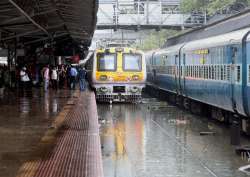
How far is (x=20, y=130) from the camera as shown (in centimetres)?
1179

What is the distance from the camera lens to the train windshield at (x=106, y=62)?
30281mm

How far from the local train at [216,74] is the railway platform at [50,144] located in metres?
3.93

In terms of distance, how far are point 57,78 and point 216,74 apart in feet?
49.9

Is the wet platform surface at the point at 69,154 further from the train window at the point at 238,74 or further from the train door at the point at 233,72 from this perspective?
the train door at the point at 233,72

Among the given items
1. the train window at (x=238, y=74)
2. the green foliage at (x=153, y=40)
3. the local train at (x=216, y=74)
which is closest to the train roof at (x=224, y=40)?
the local train at (x=216, y=74)

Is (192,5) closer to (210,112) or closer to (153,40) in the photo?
(153,40)

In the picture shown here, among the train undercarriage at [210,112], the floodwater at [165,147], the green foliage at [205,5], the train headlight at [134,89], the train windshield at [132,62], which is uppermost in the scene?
the green foliage at [205,5]

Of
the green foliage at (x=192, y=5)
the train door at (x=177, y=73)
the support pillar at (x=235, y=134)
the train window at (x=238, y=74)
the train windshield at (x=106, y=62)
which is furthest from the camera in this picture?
the green foliage at (x=192, y=5)

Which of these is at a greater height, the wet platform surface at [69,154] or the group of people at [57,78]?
the group of people at [57,78]

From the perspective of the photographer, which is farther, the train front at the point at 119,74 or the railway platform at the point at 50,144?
the train front at the point at 119,74

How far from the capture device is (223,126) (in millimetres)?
20422

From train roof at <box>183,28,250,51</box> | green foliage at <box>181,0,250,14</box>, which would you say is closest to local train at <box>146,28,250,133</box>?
train roof at <box>183,28,250,51</box>

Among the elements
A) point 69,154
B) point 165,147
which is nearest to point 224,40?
point 165,147

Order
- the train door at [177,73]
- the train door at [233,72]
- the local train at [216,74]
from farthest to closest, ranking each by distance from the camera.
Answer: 1. the train door at [177,73]
2. the train door at [233,72]
3. the local train at [216,74]
